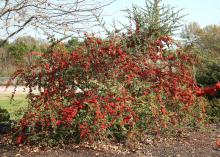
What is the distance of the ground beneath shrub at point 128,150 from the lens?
6734 mm

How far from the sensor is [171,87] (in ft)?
27.7

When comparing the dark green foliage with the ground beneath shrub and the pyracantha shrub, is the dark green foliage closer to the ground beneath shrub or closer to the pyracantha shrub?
the ground beneath shrub

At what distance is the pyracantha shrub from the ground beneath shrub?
22cm

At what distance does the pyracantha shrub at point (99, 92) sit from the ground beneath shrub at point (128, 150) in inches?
8.8

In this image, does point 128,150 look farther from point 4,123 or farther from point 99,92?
point 4,123

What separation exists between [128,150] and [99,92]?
118cm

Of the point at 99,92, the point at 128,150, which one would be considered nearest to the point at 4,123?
the point at 99,92

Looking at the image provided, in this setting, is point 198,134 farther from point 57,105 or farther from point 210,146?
point 57,105

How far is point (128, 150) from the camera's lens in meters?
7.17

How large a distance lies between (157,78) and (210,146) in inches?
69.5

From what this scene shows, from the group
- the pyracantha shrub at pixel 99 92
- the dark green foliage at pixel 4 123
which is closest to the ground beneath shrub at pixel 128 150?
the pyracantha shrub at pixel 99 92

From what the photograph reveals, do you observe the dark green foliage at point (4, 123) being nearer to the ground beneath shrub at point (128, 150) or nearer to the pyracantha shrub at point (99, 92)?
the ground beneath shrub at point (128, 150)

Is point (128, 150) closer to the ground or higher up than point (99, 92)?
closer to the ground

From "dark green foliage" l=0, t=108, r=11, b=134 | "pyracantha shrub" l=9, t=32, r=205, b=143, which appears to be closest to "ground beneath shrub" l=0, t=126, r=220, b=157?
"pyracantha shrub" l=9, t=32, r=205, b=143
